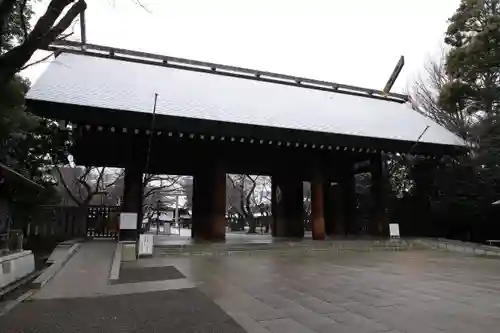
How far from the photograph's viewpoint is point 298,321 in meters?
4.09

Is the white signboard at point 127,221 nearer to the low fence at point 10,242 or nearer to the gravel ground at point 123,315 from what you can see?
the low fence at point 10,242

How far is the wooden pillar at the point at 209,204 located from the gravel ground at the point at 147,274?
17.3 feet

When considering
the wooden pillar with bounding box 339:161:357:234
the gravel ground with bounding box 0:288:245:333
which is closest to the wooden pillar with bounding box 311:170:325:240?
the wooden pillar with bounding box 339:161:357:234

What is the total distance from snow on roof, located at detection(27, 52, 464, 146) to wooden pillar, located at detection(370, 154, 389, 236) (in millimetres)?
1623

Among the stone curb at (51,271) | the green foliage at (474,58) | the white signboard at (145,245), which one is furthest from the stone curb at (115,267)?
the green foliage at (474,58)

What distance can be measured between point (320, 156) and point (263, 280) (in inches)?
359

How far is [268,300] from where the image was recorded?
5047mm

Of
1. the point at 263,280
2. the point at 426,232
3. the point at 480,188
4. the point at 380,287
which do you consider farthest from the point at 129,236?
the point at 480,188

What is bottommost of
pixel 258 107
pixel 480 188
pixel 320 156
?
pixel 480 188

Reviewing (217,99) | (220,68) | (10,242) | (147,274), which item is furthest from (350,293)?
(220,68)

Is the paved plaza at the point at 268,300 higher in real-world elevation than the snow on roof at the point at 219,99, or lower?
lower

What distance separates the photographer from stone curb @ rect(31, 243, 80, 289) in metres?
5.90

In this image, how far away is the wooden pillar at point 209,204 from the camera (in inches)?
523

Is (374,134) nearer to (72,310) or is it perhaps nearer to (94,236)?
(94,236)
